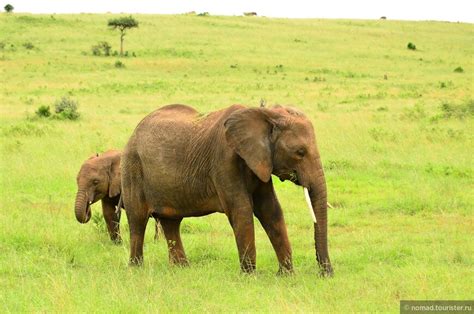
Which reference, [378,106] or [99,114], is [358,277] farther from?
[378,106]

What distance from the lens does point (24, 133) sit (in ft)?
63.4

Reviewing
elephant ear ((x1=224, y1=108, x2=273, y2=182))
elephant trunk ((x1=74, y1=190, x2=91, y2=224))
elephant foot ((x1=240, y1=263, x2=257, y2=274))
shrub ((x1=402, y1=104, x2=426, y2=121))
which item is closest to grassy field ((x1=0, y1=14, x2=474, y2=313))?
shrub ((x1=402, y1=104, x2=426, y2=121))

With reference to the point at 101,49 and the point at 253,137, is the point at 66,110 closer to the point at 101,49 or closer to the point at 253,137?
the point at 253,137

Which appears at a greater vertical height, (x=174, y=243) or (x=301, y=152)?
(x=301, y=152)

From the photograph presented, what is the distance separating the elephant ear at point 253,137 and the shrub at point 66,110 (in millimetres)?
16136

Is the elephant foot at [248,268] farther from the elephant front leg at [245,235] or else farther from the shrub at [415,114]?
the shrub at [415,114]

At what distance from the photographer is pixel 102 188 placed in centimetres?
1033

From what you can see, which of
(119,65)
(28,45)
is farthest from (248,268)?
(28,45)

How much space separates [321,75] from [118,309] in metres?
39.2

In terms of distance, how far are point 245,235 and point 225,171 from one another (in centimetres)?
65

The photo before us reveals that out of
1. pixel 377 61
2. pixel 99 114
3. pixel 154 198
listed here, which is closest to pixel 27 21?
pixel 377 61

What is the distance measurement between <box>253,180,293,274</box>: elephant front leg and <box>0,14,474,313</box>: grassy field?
228 millimetres

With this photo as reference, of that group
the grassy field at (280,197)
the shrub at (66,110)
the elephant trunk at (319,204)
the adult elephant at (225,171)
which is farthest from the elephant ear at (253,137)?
the shrub at (66,110)

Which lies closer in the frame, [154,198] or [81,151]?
[154,198]
